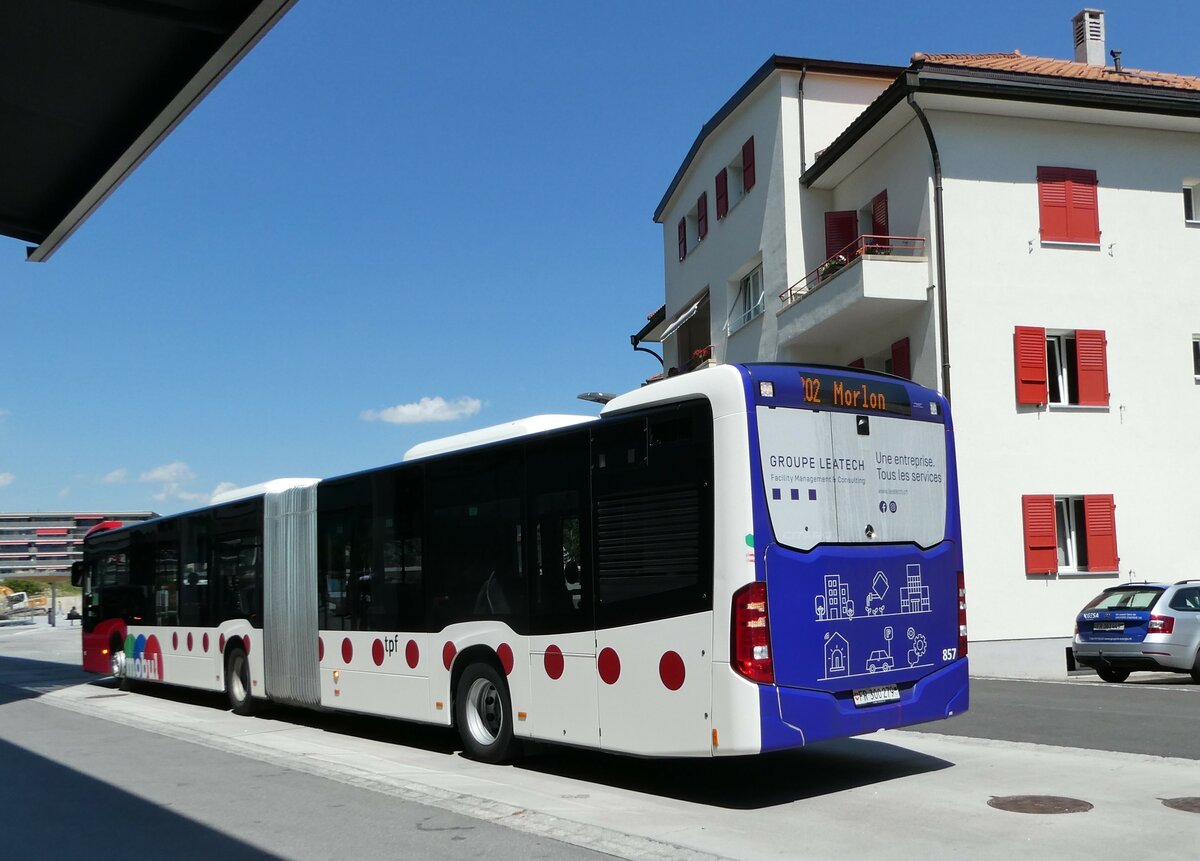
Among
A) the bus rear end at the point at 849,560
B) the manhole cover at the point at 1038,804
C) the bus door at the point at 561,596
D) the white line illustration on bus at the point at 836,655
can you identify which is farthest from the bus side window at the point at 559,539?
the manhole cover at the point at 1038,804

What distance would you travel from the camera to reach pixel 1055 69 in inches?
956

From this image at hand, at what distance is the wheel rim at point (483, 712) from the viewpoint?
10.7 m

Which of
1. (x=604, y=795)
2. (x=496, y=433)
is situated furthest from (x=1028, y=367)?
(x=604, y=795)

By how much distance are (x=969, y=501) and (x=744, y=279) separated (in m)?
9.71

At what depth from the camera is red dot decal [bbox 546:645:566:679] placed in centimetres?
941

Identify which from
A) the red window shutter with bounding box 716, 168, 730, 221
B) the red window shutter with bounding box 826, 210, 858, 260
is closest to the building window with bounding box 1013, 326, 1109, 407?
the red window shutter with bounding box 826, 210, 858, 260

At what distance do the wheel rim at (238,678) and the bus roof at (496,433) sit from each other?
18.5ft

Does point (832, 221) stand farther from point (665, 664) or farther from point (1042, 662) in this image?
point (665, 664)

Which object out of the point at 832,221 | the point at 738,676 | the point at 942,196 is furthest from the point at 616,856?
the point at 832,221

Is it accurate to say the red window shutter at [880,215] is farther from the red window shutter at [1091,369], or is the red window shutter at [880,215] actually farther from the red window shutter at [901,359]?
the red window shutter at [1091,369]

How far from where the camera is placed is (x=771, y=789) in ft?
28.8

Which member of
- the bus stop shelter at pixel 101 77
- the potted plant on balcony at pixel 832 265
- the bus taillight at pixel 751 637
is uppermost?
the potted plant on balcony at pixel 832 265

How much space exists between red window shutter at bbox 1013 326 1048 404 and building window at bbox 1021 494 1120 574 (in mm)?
1921

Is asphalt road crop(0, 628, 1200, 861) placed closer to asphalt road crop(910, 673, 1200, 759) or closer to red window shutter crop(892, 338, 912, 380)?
asphalt road crop(910, 673, 1200, 759)
